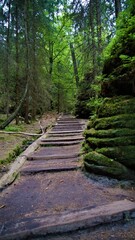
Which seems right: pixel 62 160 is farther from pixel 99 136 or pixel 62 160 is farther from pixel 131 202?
pixel 131 202

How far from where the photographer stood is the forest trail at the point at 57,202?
259 centimetres

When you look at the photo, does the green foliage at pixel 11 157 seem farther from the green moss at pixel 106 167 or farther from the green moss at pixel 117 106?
the green moss at pixel 117 106

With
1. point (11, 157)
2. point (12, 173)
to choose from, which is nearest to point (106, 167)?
point (12, 173)

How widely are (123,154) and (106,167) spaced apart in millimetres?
397

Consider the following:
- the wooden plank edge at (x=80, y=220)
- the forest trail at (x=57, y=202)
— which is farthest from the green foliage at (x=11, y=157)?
the wooden plank edge at (x=80, y=220)

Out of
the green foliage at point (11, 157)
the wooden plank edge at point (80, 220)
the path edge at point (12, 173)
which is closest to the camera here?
the wooden plank edge at point (80, 220)

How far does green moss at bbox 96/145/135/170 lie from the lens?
387 cm

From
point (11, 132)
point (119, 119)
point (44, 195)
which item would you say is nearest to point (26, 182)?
point (44, 195)

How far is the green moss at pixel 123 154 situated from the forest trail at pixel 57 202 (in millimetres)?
459

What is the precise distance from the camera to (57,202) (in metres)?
3.24

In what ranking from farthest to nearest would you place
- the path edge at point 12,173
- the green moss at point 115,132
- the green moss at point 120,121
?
1. the green moss at point 120,121
2. the green moss at point 115,132
3. the path edge at point 12,173

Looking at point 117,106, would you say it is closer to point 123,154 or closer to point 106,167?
point 123,154

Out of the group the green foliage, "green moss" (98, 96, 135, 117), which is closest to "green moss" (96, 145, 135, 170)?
"green moss" (98, 96, 135, 117)

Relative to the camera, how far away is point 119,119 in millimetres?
4352
